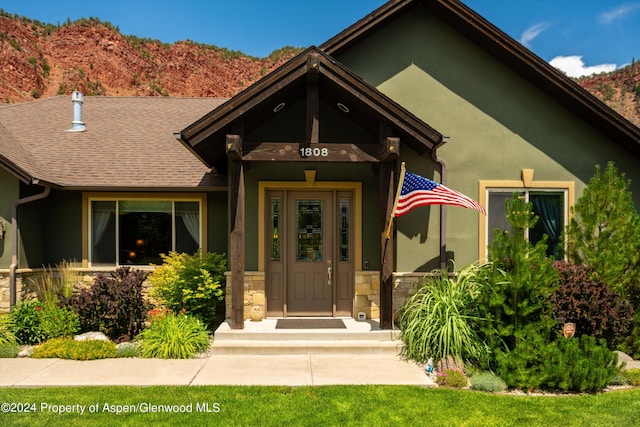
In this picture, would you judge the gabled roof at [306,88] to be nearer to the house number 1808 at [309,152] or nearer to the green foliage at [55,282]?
the house number 1808 at [309,152]

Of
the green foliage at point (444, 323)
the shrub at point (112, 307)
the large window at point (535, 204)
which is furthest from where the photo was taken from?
the large window at point (535, 204)

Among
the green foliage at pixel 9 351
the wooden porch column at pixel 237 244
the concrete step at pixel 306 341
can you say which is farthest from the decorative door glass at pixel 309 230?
the green foliage at pixel 9 351

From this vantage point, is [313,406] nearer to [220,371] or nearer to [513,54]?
[220,371]

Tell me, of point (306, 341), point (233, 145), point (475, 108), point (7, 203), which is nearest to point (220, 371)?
point (306, 341)

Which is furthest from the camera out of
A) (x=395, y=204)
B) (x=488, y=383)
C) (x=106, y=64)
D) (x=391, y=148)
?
(x=106, y=64)

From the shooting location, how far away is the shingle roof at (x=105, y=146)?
33.1 ft

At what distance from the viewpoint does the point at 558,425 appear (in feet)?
16.5

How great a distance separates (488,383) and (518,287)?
4.53ft

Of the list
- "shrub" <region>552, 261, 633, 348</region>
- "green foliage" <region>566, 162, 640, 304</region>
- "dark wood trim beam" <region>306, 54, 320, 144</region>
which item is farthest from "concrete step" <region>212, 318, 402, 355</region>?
"green foliage" <region>566, 162, 640, 304</region>

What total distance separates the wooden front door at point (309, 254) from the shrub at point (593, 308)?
147 inches

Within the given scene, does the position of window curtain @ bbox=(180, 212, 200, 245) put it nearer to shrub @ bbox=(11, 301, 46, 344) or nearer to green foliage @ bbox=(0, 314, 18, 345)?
shrub @ bbox=(11, 301, 46, 344)

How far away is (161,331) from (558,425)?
6033 millimetres

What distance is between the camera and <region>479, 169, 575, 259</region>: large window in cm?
888

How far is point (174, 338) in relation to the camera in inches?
293
